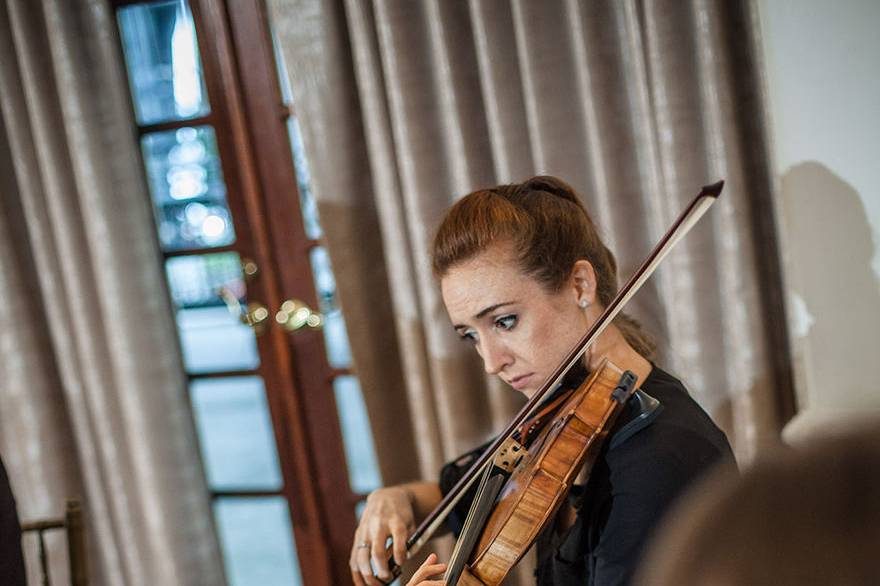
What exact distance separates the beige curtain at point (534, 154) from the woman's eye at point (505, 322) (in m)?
0.41

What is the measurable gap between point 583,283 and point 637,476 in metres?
0.33

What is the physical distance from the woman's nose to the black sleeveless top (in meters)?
0.23

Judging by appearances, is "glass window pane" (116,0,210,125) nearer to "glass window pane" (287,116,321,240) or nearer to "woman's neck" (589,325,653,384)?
"glass window pane" (287,116,321,240)

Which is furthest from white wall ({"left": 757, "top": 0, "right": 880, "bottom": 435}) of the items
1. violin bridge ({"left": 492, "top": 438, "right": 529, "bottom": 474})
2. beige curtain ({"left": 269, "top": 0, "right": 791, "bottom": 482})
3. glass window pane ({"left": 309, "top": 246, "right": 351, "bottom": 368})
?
glass window pane ({"left": 309, "top": 246, "right": 351, "bottom": 368})

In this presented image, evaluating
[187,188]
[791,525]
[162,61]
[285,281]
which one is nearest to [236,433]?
[285,281]

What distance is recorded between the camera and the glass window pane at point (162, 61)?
2.15 meters

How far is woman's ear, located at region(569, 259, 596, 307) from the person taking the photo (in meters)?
1.35

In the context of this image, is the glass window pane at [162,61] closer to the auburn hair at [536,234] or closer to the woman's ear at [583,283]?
the auburn hair at [536,234]

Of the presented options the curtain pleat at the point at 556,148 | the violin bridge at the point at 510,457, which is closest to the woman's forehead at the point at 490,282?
the violin bridge at the point at 510,457

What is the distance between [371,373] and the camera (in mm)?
1977

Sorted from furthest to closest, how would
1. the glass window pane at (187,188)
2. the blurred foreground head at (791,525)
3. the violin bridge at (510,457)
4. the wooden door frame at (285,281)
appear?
the glass window pane at (187,188), the wooden door frame at (285,281), the violin bridge at (510,457), the blurred foreground head at (791,525)

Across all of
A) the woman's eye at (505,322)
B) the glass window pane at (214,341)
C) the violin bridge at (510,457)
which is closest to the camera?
the violin bridge at (510,457)

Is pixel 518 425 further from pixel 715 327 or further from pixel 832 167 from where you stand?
pixel 832 167

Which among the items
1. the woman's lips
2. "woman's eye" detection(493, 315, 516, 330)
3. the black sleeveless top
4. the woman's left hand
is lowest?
the woman's left hand
